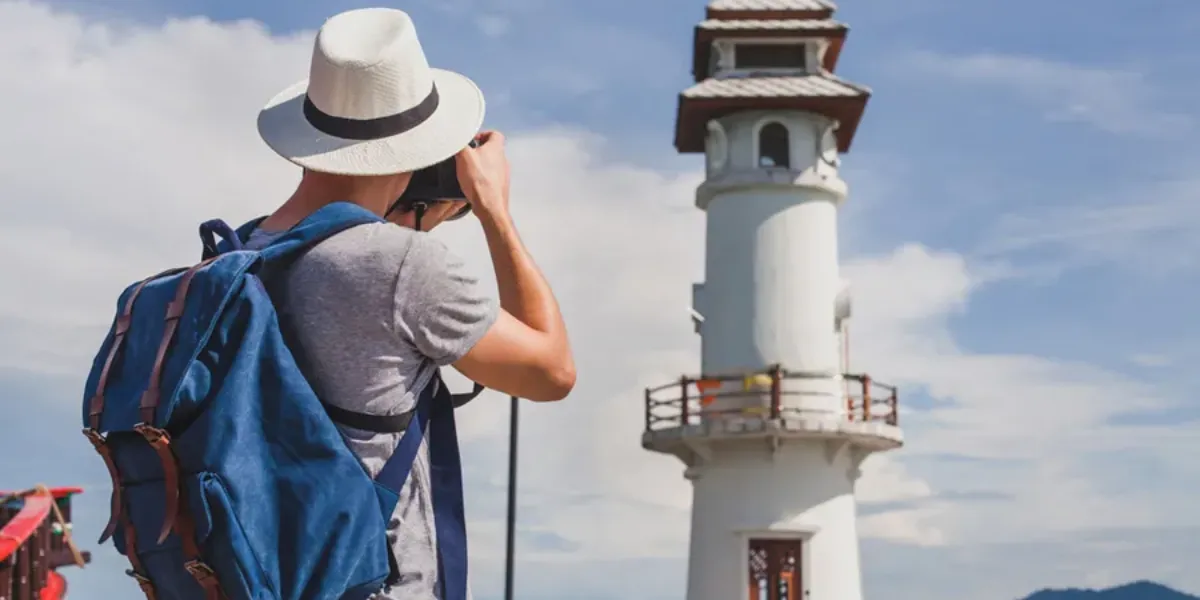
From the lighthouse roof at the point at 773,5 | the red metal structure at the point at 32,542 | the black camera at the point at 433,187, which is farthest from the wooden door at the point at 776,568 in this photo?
the black camera at the point at 433,187

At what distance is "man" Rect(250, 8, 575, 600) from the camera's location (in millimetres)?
2584

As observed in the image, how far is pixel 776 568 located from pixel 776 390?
2690mm

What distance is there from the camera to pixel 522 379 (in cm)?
273

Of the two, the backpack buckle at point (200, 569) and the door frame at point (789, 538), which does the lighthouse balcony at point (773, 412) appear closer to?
the door frame at point (789, 538)

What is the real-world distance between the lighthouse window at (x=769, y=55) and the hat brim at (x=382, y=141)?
79.7 ft

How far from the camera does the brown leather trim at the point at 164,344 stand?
2.47m

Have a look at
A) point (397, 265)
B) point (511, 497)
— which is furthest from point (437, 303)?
point (511, 497)

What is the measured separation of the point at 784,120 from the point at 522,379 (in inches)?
935

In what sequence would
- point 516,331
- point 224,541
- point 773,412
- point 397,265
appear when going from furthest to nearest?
point 773,412, point 516,331, point 397,265, point 224,541

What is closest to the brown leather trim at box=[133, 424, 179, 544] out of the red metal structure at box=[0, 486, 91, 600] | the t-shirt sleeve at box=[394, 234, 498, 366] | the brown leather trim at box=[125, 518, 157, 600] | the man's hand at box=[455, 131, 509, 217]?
the brown leather trim at box=[125, 518, 157, 600]

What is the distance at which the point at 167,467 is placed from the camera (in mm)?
2480

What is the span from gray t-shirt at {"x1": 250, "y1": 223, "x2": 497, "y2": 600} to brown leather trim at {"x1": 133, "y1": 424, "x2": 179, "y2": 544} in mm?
260

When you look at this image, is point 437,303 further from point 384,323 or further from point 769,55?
point 769,55

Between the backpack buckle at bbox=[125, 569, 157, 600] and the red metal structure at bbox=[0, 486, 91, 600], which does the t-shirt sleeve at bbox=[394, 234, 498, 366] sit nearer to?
the backpack buckle at bbox=[125, 569, 157, 600]
